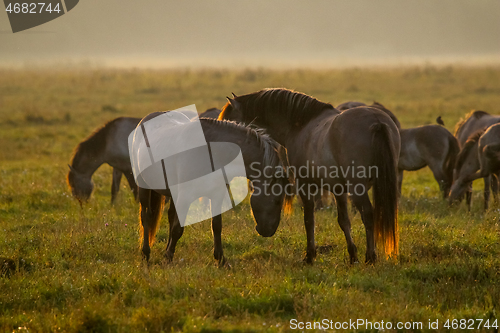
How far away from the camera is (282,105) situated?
612 centimetres

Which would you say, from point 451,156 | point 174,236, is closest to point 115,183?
point 174,236

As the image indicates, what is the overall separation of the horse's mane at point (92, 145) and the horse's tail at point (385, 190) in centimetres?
579

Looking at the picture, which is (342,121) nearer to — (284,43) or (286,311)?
(286,311)

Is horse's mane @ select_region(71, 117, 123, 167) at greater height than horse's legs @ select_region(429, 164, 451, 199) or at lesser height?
greater

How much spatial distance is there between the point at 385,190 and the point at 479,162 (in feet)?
15.2

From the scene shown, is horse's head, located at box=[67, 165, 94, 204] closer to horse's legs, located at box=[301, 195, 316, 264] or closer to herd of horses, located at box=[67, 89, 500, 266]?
herd of horses, located at box=[67, 89, 500, 266]

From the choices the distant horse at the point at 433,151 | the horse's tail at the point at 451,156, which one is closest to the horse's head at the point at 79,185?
the distant horse at the point at 433,151

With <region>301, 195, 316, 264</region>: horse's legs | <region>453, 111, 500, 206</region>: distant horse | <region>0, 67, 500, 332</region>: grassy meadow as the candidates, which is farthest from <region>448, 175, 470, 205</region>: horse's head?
<region>301, 195, 316, 264</region>: horse's legs

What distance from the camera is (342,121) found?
17.0 ft

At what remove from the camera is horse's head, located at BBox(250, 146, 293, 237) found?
207 inches

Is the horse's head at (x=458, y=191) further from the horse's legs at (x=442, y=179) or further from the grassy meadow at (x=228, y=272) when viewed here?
the horse's legs at (x=442, y=179)

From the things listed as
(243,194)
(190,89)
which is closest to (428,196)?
(243,194)

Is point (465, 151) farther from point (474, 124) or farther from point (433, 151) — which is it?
point (474, 124)

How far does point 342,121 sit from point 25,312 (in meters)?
3.52
